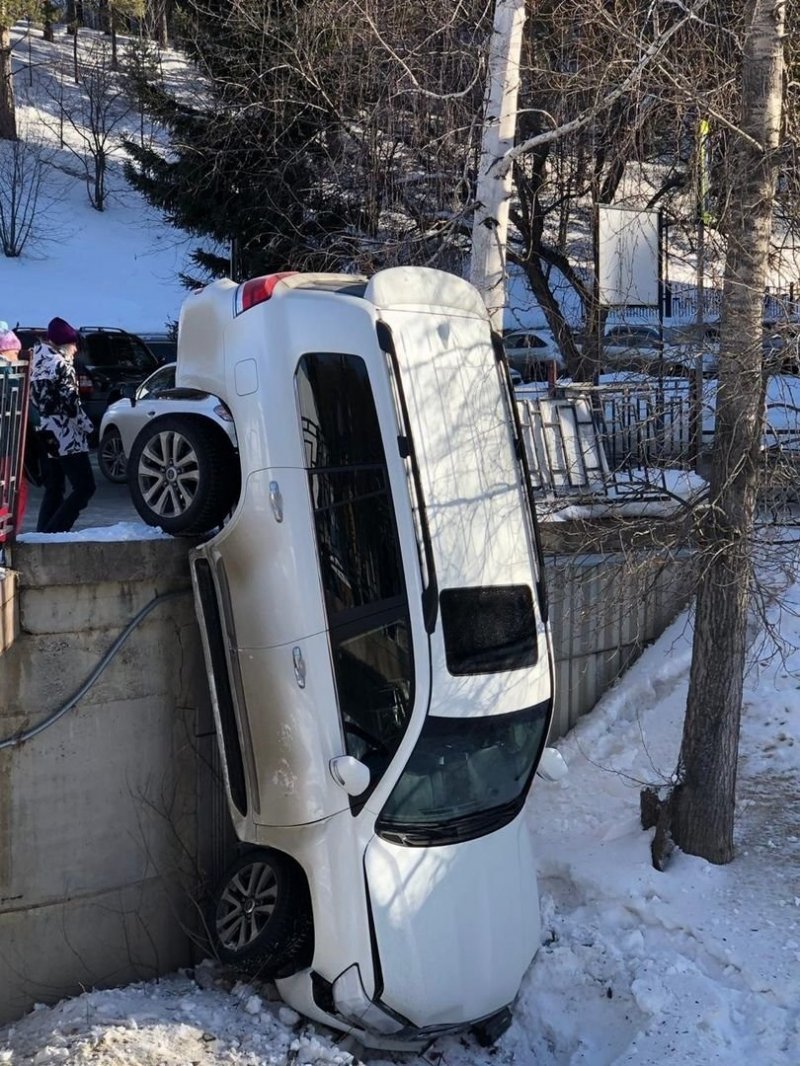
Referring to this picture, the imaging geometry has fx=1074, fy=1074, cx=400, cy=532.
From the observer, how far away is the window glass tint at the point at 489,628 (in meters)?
5.69

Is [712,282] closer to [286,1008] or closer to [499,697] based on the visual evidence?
[499,697]

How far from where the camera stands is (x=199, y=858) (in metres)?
7.04

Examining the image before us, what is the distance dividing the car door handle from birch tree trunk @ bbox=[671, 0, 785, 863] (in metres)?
2.60

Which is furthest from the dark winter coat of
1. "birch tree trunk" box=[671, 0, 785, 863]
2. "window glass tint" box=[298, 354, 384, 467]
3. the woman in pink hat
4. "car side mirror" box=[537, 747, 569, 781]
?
"birch tree trunk" box=[671, 0, 785, 863]

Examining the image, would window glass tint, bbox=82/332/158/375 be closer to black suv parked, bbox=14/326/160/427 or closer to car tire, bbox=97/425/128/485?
black suv parked, bbox=14/326/160/427

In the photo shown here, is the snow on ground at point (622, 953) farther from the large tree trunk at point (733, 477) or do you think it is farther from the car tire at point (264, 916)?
the large tree trunk at point (733, 477)

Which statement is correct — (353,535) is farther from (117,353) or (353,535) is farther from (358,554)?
(117,353)

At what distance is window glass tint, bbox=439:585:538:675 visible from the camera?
5691 mm

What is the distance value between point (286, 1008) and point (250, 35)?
10.6m

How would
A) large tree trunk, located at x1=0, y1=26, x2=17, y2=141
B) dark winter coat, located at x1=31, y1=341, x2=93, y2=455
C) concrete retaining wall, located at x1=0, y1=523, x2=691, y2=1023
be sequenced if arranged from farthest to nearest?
large tree trunk, located at x1=0, y1=26, x2=17, y2=141
dark winter coat, located at x1=31, y1=341, x2=93, y2=455
concrete retaining wall, located at x1=0, y1=523, x2=691, y2=1023

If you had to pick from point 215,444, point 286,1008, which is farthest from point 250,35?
point 286,1008

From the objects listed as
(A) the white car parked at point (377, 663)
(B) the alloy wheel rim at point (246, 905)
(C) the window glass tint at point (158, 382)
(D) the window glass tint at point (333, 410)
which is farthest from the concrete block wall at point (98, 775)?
(C) the window glass tint at point (158, 382)

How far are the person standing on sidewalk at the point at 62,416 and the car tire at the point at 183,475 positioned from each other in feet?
3.97

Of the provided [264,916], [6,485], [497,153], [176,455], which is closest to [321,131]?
[497,153]
